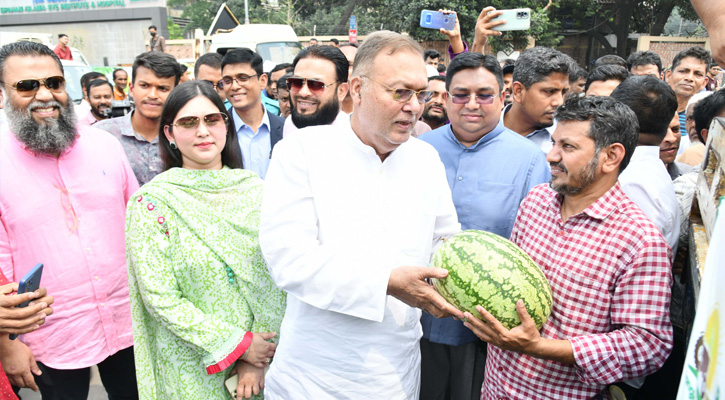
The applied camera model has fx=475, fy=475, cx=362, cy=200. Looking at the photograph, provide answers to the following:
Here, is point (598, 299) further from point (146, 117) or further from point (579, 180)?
point (146, 117)

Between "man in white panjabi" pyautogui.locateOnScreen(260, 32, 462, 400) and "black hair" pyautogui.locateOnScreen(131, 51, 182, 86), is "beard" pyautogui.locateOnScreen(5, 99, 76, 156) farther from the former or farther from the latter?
"man in white panjabi" pyautogui.locateOnScreen(260, 32, 462, 400)

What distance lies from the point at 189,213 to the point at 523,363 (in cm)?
192

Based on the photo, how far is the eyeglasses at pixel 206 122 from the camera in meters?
2.78

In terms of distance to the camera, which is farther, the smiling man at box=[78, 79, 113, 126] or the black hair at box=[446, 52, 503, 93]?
the smiling man at box=[78, 79, 113, 126]

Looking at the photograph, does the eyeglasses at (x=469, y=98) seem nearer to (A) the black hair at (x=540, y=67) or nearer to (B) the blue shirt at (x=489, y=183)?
(B) the blue shirt at (x=489, y=183)

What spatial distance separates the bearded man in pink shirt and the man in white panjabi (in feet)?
4.51

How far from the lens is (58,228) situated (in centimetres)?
287

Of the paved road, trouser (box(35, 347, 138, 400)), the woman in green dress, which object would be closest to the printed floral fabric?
the woman in green dress

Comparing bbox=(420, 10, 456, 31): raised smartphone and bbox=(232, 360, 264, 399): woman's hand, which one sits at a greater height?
bbox=(420, 10, 456, 31): raised smartphone

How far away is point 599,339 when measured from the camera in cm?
209


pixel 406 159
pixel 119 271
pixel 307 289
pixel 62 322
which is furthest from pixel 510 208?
pixel 62 322

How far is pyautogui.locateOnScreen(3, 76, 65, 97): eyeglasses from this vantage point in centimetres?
296

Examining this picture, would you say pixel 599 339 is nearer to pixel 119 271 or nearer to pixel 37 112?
pixel 119 271

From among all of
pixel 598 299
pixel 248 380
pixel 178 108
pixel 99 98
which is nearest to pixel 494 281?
pixel 598 299
